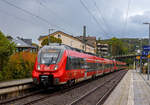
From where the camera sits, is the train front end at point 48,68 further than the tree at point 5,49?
No

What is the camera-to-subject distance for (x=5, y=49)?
66.4 ft

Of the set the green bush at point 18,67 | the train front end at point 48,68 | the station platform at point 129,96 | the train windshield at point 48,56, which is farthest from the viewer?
the green bush at point 18,67

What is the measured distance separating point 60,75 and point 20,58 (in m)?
12.3

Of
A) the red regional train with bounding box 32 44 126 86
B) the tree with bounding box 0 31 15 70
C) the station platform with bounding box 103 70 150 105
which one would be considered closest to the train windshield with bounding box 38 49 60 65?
the red regional train with bounding box 32 44 126 86

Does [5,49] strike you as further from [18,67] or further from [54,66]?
[54,66]

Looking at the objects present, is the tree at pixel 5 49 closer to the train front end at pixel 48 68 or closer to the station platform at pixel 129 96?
the train front end at pixel 48 68

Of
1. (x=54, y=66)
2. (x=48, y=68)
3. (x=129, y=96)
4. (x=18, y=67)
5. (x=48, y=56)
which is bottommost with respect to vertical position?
(x=129, y=96)

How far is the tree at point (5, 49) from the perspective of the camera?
2014 centimetres

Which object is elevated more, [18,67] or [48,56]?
[48,56]

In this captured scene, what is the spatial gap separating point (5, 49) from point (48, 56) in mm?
8020

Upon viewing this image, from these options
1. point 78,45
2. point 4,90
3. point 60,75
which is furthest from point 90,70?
point 78,45

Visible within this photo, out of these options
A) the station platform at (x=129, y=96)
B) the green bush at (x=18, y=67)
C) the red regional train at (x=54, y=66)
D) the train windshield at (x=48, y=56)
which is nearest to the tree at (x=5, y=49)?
the green bush at (x=18, y=67)

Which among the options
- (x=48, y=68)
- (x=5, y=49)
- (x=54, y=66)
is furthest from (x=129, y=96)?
(x=5, y=49)

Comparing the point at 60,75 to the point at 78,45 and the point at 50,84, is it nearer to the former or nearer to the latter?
the point at 50,84
